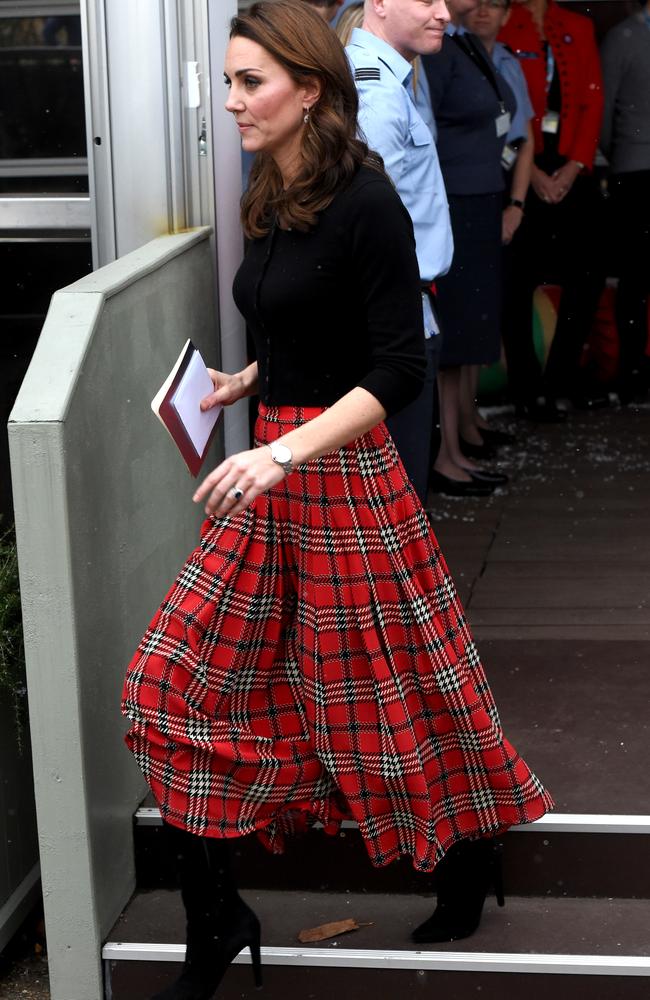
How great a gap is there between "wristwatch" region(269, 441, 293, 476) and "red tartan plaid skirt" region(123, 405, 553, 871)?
244mm

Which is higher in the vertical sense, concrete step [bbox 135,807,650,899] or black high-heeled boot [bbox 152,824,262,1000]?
black high-heeled boot [bbox 152,824,262,1000]

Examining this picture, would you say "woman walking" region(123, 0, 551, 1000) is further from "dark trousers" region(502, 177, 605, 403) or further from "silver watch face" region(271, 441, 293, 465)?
"dark trousers" region(502, 177, 605, 403)

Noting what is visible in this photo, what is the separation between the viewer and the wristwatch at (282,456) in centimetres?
231

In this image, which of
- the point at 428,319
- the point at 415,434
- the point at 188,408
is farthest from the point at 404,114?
the point at 188,408

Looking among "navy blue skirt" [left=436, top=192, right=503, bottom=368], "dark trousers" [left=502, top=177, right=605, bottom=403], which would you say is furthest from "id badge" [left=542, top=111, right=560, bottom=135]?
"navy blue skirt" [left=436, top=192, right=503, bottom=368]

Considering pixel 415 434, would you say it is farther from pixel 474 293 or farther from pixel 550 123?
pixel 550 123

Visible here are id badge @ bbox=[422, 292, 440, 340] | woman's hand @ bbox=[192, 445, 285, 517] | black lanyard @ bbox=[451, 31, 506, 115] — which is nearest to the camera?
woman's hand @ bbox=[192, 445, 285, 517]

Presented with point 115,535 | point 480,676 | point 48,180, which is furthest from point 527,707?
point 48,180

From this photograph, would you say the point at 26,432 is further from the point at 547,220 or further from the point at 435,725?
the point at 547,220

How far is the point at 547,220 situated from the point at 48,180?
2.69 metres

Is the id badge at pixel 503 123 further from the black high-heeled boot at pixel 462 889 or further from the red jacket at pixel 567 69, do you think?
the black high-heeled boot at pixel 462 889

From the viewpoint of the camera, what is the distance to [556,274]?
22.9 ft

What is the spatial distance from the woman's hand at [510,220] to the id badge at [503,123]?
648 mm

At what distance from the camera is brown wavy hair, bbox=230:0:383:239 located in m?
2.42
